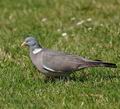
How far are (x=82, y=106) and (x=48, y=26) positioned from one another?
537 centimetres

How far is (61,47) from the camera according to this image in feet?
34.2

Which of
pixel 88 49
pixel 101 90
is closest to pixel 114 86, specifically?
pixel 101 90

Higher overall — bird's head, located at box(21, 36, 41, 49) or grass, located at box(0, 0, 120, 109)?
bird's head, located at box(21, 36, 41, 49)

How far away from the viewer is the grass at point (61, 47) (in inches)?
292

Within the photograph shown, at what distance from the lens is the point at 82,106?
709 cm

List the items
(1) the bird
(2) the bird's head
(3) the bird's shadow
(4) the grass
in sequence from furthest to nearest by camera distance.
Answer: (2) the bird's head, (3) the bird's shadow, (1) the bird, (4) the grass

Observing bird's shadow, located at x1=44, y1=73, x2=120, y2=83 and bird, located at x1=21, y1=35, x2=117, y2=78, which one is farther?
bird's shadow, located at x1=44, y1=73, x2=120, y2=83

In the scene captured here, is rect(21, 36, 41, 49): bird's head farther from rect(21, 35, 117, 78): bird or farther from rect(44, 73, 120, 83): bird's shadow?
rect(44, 73, 120, 83): bird's shadow

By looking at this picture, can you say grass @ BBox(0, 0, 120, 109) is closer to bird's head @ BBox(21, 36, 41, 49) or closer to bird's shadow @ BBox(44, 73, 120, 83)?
bird's shadow @ BBox(44, 73, 120, 83)

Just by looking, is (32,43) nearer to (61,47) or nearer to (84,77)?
(84,77)

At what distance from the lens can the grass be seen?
7.42m

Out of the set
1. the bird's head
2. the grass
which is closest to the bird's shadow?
the grass

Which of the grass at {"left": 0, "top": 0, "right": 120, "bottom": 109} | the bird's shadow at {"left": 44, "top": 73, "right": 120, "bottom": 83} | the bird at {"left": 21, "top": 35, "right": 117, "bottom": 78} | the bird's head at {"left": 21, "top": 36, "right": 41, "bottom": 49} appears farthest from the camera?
the bird's head at {"left": 21, "top": 36, "right": 41, "bottom": 49}

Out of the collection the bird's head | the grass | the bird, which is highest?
the bird's head
